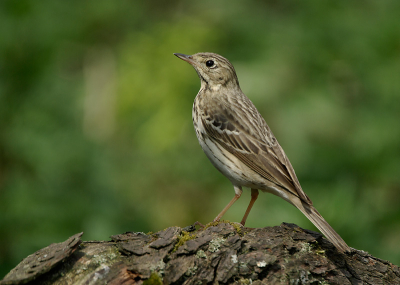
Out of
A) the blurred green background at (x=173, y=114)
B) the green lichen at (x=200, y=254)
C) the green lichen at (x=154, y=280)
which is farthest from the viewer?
the blurred green background at (x=173, y=114)

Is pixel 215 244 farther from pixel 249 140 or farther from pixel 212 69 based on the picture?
pixel 212 69

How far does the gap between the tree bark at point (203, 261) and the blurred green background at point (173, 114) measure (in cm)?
184

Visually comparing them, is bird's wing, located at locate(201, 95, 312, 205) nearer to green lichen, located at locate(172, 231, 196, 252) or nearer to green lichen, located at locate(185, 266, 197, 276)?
green lichen, located at locate(172, 231, 196, 252)

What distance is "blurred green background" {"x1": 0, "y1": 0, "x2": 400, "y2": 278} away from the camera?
6.75 metres

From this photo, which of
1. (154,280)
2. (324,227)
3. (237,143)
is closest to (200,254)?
(154,280)

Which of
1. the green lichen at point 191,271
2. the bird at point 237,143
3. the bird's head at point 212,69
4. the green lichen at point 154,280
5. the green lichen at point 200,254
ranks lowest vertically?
the green lichen at point 154,280

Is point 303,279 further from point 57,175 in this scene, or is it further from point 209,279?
point 57,175

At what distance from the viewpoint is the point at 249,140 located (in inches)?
221

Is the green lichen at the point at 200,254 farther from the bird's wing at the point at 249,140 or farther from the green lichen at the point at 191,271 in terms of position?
the bird's wing at the point at 249,140

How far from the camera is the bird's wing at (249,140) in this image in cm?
514

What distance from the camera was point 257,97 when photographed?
8.40 meters

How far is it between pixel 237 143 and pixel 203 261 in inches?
83.4

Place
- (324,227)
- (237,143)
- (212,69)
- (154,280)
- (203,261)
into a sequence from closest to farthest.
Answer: (154,280), (203,261), (324,227), (237,143), (212,69)

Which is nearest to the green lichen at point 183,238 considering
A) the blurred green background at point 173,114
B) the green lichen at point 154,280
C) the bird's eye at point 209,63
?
the green lichen at point 154,280
